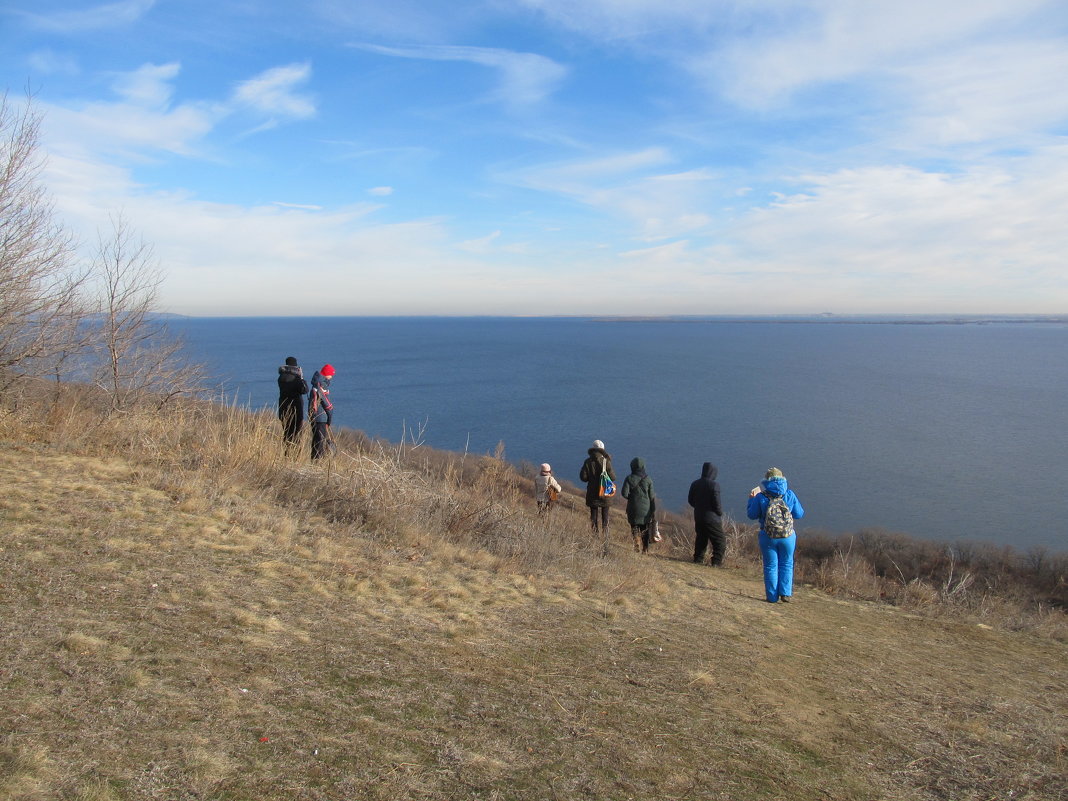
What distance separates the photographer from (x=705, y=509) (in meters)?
9.16

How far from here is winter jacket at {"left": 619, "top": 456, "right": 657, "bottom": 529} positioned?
924 cm

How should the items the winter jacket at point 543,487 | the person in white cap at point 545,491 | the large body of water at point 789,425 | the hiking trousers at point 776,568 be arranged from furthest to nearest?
the large body of water at point 789,425 → the winter jacket at point 543,487 → the person in white cap at point 545,491 → the hiking trousers at point 776,568

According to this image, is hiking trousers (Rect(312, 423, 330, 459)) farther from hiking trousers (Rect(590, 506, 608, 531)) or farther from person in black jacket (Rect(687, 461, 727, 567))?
person in black jacket (Rect(687, 461, 727, 567))

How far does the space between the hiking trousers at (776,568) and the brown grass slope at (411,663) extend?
298mm

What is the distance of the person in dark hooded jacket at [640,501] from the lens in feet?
30.3

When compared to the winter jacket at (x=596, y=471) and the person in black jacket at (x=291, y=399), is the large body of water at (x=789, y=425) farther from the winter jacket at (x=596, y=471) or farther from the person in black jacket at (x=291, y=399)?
the winter jacket at (x=596, y=471)

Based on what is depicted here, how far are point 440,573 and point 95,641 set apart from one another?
2954mm

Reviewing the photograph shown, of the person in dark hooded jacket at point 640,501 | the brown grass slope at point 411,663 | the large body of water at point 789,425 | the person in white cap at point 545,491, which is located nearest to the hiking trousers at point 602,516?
the person in dark hooded jacket at point 640,501

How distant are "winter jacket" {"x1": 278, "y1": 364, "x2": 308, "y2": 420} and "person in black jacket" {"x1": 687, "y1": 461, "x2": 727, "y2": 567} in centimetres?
556

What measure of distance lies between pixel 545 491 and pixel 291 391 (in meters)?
3.92

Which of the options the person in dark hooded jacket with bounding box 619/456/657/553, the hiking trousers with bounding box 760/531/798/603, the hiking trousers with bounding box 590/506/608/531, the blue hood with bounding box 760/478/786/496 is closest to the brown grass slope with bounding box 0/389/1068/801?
the hiking trousers with bounding box 760/531/798/603

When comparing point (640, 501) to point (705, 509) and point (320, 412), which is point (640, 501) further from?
point (320, 412)

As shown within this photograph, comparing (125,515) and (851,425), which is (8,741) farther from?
(851,425)

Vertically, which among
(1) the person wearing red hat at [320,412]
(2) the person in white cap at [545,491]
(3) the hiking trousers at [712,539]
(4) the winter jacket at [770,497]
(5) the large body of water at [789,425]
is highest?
(1) the person wearing red hat at [320,412]
